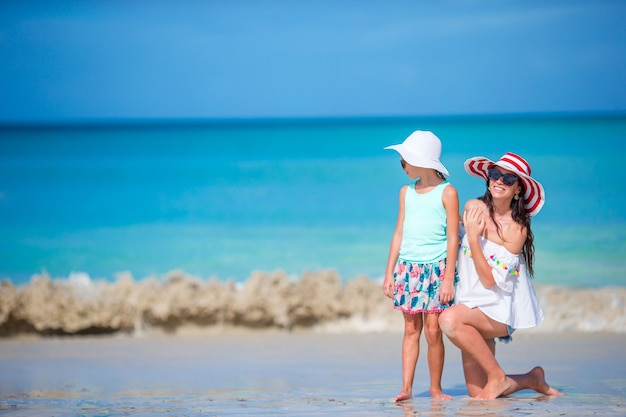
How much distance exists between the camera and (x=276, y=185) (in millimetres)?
18359

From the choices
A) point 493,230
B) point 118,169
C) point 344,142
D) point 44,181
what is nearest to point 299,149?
point 344,142

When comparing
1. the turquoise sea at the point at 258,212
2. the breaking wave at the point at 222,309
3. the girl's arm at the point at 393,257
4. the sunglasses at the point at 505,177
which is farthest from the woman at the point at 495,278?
the turquoise sea at the point at 258,212

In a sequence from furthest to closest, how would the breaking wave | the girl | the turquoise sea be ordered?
the turquoise sea, the breaking wave, the girl

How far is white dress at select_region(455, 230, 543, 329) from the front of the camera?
3.76 meters

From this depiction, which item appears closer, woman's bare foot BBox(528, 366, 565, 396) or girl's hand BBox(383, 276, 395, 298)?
woman's bare foot BBox(528, 366, 565, 396)

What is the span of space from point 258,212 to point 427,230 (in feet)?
35.6

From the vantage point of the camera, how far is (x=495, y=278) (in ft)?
12.2

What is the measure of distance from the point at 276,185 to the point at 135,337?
12.8m

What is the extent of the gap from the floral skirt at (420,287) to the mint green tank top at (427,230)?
0.04 metres

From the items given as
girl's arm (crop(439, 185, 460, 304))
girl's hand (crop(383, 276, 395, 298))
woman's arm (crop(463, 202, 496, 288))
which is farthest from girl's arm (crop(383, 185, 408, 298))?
woman's arm (crop(463, 202, 496, 288))

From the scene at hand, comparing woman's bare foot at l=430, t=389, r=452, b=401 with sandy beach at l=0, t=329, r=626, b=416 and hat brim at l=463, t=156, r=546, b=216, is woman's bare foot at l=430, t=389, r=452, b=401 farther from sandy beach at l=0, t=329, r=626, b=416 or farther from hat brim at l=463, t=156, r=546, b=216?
hat brim at l=463, t=156, r=546, b=216

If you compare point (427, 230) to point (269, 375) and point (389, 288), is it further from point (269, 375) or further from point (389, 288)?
point (269, 375)

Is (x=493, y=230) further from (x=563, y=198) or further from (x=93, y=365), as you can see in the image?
(x=563, y=198)

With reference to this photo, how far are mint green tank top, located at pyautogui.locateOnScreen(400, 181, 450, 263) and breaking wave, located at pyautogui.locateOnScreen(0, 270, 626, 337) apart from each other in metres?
1.96
